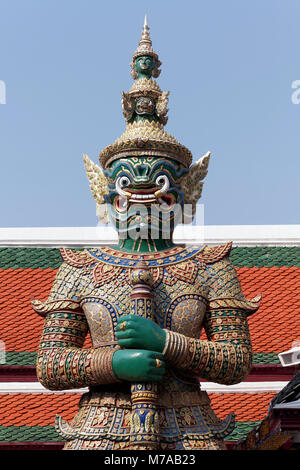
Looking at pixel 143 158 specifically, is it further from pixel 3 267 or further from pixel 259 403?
pixel 3 267

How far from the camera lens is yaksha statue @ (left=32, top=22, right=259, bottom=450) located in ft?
17.3

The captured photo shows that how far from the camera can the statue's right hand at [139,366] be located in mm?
5164

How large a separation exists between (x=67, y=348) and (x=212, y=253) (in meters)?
1.28

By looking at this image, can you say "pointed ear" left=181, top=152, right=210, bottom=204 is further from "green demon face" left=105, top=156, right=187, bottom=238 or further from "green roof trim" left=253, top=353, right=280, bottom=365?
"green roof trim" left=253, top=353, right=280, bottom=365

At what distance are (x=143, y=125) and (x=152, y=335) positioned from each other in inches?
67.7

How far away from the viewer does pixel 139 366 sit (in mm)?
5168

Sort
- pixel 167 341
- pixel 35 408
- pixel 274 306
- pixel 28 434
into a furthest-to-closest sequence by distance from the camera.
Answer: pixel 274 306, pixel 35 408, pixel 28 434, pixel 167 341

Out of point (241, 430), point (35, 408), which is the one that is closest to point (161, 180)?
point (241, 430)

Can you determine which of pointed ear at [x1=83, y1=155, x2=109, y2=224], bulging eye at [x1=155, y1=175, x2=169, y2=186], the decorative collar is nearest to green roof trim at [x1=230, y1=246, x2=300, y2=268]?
pointed ear at [x1=83, y1=155, x2=109, y2=224]

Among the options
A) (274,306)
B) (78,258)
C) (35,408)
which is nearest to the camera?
(78,258)

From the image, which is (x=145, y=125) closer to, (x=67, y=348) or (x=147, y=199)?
(x=147, y=199)

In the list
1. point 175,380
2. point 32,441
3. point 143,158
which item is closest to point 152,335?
point 175,380

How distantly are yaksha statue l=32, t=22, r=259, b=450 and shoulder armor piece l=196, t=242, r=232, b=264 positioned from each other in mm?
11

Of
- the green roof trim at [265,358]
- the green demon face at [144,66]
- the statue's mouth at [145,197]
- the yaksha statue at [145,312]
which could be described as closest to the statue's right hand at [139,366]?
the yaksha statue at [145,312]
